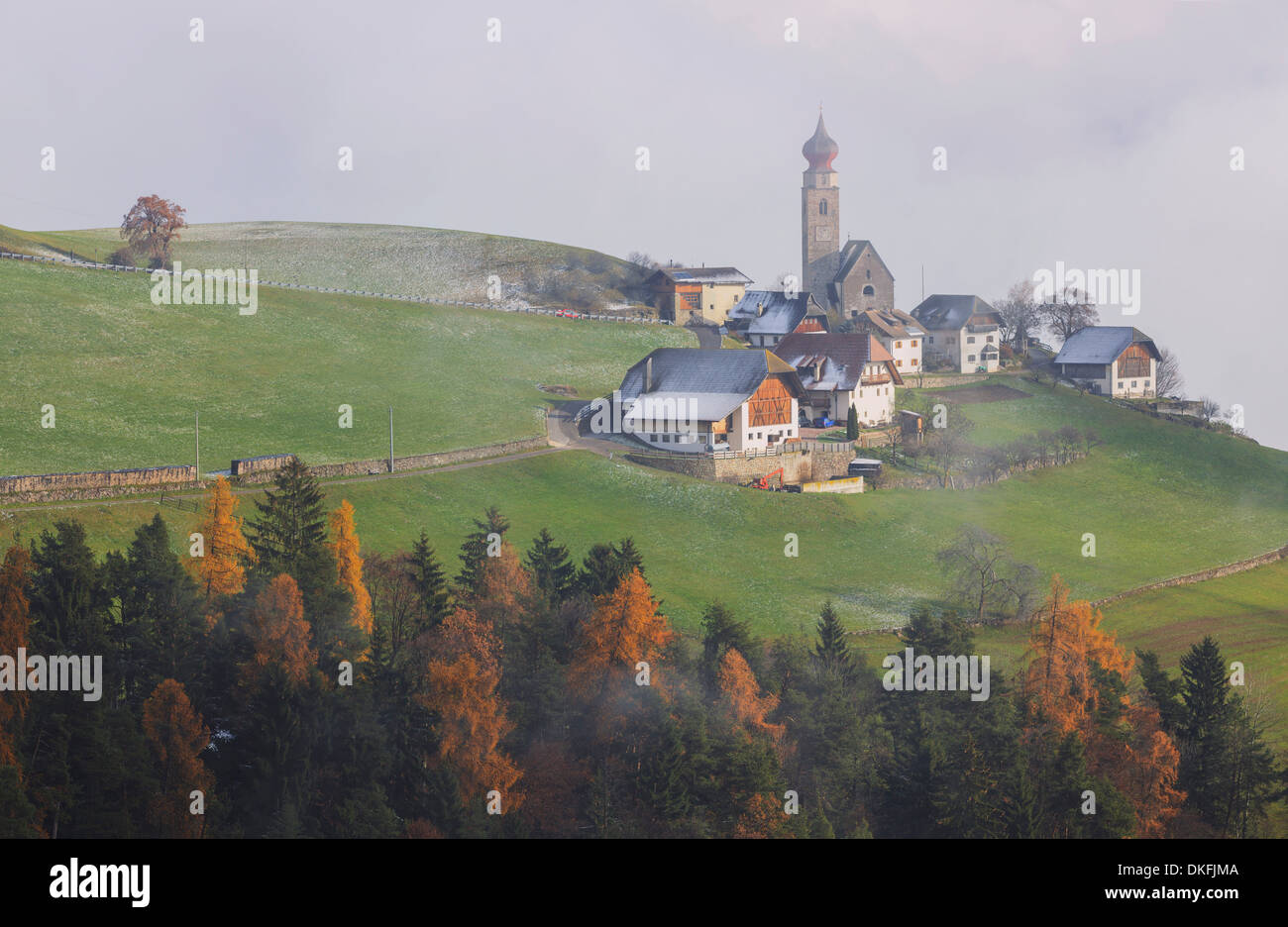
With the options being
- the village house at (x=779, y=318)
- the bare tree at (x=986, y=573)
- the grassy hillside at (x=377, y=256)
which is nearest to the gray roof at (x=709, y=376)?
the bare tree at (x=986, y=573)

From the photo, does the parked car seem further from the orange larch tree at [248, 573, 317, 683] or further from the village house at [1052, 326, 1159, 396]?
the orange larch tree at [248, 573, 317, 683]

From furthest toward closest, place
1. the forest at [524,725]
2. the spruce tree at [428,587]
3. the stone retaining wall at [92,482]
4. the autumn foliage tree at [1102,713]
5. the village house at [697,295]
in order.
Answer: the village house at [697,295]
the stone retaining wall at [92,482]
the spruce tree at [428,587]
the autumn foliage tree at [1102,713]
the forest at [524,725]

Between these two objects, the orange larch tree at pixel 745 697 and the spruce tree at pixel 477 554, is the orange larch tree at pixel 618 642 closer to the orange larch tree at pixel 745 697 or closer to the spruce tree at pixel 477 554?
the orange larch tree at pixel 745 697

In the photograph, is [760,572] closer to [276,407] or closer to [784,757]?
[784,757]

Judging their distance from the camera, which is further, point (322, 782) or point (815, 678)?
point (815, 678)

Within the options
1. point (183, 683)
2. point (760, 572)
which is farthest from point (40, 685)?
point (760, 572)
